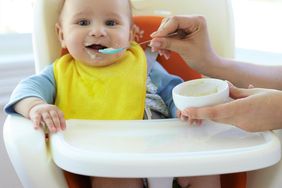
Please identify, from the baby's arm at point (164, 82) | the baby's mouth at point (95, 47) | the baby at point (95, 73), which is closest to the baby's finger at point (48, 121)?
the baby at point (95, 73)

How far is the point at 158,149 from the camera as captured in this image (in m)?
0.82

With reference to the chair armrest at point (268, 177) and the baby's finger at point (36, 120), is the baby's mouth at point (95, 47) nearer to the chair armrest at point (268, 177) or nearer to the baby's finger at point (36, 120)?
the baby's finger at point (36, 120)

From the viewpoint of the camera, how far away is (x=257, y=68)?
3.72 ft

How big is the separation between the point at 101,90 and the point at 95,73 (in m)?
0.05

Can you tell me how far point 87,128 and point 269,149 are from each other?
36cm

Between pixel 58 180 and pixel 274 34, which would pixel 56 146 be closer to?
pixel 58 180

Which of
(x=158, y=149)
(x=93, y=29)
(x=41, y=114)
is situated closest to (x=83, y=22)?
(x=93, y=29)

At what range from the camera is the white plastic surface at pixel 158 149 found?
2.42 ft

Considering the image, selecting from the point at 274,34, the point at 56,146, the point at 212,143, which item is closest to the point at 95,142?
the point at 56,146

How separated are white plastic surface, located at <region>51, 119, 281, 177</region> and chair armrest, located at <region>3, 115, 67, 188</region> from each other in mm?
34

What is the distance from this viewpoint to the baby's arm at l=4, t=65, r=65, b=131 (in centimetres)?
90

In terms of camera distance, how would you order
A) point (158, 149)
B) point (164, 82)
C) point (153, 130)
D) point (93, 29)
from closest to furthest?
point (158, 149) → point (153, 130) → point (93, 29) → point (164, 82)

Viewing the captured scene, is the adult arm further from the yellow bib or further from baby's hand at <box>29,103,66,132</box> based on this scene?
baby's hand at <box>29,103,66,132</box>

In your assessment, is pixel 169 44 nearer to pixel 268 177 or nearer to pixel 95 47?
pixel 95 47
